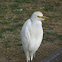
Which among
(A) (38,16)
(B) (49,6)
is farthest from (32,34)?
(B) (49,6)

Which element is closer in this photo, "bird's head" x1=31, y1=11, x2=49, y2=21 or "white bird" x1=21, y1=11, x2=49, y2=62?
"bird's head" x1=31, y1=11, x2=49, y2=21

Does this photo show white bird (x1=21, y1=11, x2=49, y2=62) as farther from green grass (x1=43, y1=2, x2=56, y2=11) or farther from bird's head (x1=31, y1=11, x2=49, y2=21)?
green grass (x1=43, y1=2, x2=56, y2=11)

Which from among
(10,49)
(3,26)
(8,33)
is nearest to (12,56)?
(10,49)

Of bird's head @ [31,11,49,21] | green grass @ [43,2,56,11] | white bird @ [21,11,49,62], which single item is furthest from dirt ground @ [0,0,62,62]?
bird's head @ [31,11,49,21]

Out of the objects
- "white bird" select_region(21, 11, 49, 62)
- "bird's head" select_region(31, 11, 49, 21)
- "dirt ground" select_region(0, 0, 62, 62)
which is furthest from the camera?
"dirt ground" select_region(0, 0, 62, 62)

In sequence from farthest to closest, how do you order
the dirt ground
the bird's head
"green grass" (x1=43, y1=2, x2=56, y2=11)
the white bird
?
Answer: "green grass" (x1=43, y1=2, x2=56, y2=11) → the dirt ground → the white bird → the bird's head

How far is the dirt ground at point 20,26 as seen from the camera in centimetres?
551

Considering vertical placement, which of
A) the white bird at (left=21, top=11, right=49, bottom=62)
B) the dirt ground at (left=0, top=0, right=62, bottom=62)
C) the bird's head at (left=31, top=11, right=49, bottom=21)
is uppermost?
the bird's head at (left=31, top=11, right=49, bottom=21)

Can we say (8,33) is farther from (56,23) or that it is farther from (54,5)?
(54,5)

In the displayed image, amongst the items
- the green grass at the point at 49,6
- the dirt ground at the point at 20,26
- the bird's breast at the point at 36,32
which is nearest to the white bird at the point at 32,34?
the bird's breast at the point at 36,32

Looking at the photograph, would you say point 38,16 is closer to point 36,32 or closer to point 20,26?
point 36,32

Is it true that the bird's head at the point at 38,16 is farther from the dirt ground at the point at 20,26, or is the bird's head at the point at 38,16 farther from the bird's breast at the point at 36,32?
the dirt ground at the point at 20,26

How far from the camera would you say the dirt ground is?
551 centimetres

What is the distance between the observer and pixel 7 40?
242 inches
